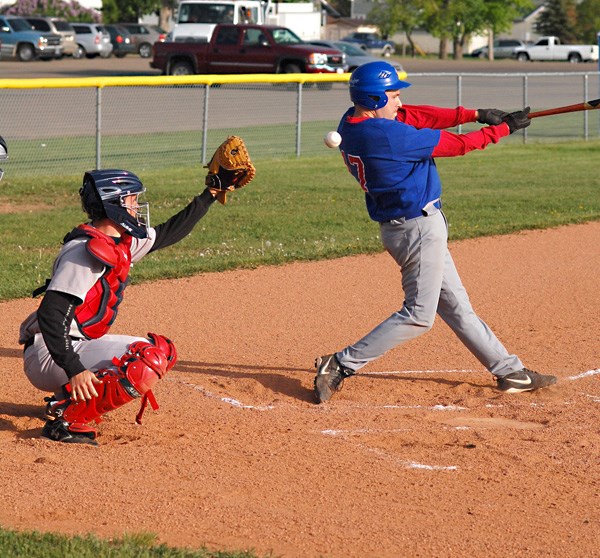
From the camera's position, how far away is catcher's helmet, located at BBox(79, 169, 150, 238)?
4996mm

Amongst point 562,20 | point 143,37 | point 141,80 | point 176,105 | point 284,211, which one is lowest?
point 284,211

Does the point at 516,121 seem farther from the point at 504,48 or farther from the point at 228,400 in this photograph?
the point at 504,48

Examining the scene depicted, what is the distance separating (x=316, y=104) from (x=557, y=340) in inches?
677

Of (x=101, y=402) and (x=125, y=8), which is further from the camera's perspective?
(x=125, y=8)

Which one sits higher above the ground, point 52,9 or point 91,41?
point 52,9

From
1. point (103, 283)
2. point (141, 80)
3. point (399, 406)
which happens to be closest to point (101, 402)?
point (103, 283)

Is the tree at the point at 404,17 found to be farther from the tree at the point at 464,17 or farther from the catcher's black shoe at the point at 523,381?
the catcher's black shoe at the point at 523,381

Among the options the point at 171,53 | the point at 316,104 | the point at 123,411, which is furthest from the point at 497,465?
the point at 171,53

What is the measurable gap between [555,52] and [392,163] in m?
63.9

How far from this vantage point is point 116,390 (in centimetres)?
505

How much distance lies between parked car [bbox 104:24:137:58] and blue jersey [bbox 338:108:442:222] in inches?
1921

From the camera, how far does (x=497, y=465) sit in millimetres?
5074

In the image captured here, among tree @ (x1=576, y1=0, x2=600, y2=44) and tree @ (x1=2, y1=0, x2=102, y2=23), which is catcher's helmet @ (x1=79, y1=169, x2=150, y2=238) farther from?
tree @ (x1=576, y1=0, x2=600, y2=44)

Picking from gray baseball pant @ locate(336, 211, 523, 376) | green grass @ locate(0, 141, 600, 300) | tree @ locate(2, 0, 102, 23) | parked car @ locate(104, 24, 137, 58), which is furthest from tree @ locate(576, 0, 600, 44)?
gray baseball pant @ locate(336, 211, 523, 376)
